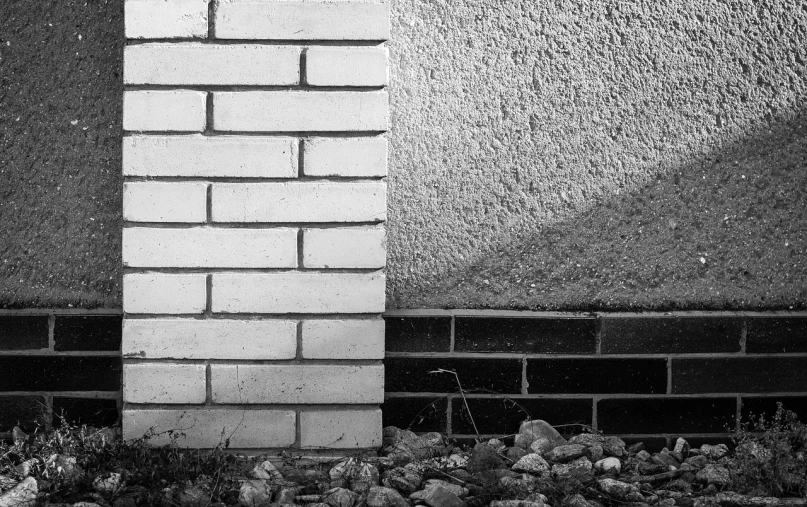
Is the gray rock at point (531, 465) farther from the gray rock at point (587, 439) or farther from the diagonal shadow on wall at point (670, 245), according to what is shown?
the diagonal shadow on wall at point (670, 245)

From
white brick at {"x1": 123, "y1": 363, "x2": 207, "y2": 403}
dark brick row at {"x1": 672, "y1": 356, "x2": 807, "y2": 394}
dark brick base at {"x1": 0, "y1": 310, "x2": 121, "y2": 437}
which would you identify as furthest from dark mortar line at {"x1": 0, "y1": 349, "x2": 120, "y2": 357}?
dark brick row at {"x1": 672, "y1": 356, "x2": 807, "y2": 394}

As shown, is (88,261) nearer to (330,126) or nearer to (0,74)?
(0,74)

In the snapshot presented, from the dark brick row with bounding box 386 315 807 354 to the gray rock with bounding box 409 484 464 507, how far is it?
480mm

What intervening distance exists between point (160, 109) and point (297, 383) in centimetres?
81

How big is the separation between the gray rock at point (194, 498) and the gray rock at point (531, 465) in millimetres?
818

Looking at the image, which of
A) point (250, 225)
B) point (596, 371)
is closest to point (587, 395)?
point (596, 371)

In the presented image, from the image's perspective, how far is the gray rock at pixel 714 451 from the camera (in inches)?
86.5

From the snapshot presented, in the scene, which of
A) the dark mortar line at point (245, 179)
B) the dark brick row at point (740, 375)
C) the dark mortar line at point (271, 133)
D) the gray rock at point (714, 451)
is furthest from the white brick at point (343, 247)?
the gray rock at point (714, 451)

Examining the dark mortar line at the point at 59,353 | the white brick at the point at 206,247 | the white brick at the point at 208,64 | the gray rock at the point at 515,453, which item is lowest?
the gray rock at the point at 515,453

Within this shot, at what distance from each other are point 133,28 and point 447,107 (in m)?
0.90

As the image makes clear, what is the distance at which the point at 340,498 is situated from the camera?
1831 millimetres

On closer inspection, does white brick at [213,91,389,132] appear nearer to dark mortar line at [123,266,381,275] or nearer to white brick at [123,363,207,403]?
dark mortar line at [123,266,381,275]

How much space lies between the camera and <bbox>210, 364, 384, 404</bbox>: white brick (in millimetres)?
1968

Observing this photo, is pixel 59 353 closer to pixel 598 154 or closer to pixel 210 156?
pixel 210 156
